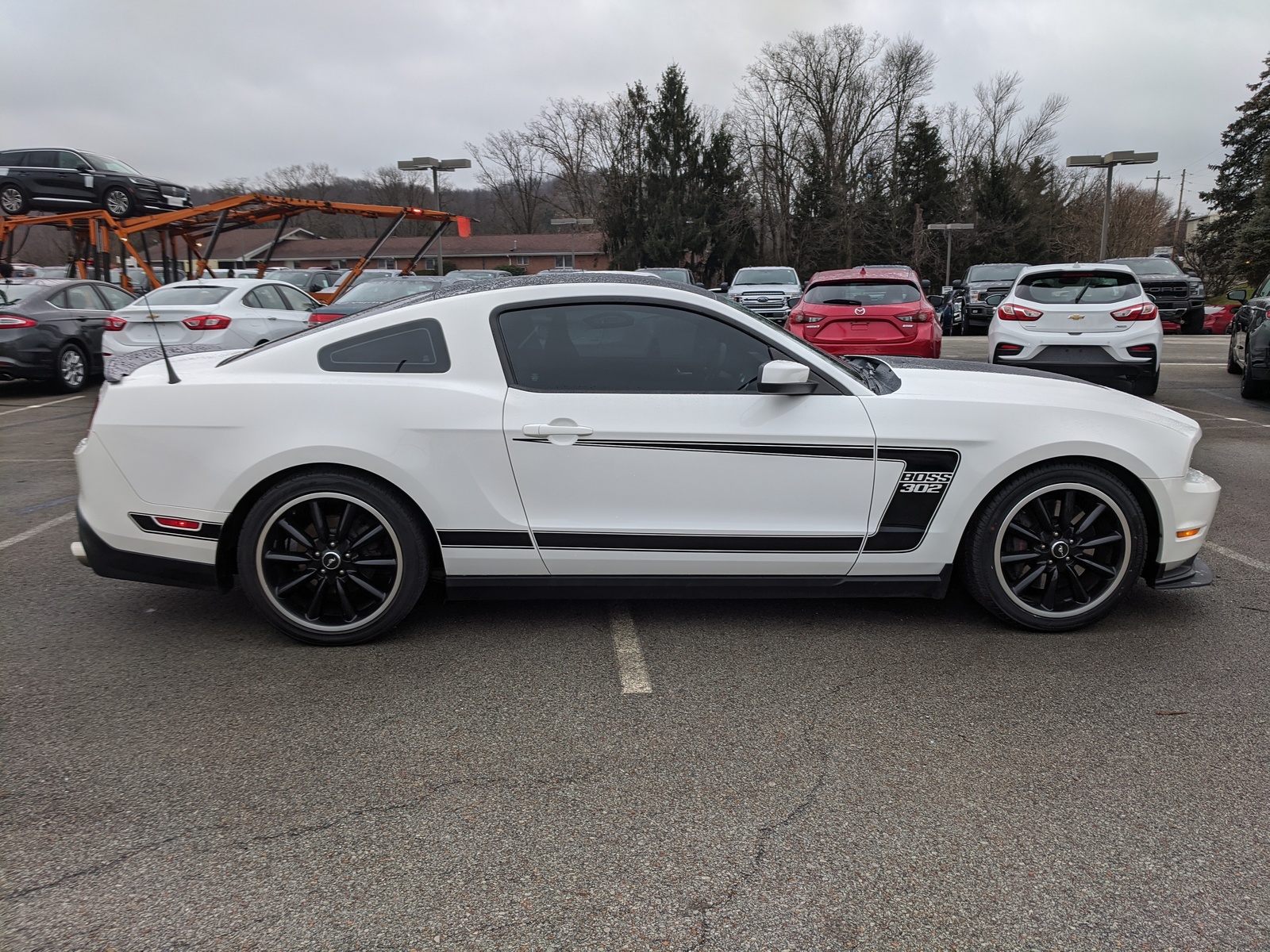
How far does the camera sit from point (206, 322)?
1062 centimetres

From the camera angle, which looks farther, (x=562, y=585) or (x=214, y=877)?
(x=562, y=585)

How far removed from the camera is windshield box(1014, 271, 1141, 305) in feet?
31.2

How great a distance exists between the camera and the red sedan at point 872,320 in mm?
9867

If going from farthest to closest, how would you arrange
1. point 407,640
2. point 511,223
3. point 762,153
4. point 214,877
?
point 511,223 < point 762,153 < point 407,640 < point 214,877

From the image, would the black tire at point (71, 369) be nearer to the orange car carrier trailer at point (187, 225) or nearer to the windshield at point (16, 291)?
the windshield at point (16, 291)

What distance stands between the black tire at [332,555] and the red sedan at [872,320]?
6.94 meters

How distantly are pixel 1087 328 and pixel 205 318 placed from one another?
9.93 m

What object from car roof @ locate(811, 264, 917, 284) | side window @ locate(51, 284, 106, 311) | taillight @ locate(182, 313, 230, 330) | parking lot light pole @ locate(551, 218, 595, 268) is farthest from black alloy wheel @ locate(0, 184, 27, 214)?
car roof @ locate(811, 264, 917, 284)

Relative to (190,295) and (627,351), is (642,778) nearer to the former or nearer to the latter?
(627,351)

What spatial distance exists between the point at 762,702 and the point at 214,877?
1.81 metres

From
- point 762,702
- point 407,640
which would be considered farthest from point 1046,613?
point 407,640

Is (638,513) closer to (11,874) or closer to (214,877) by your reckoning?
(214,877)

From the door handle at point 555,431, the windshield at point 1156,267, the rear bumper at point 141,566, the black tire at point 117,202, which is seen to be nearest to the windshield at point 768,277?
the windshield at point 1156,267

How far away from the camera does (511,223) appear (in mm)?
71812
